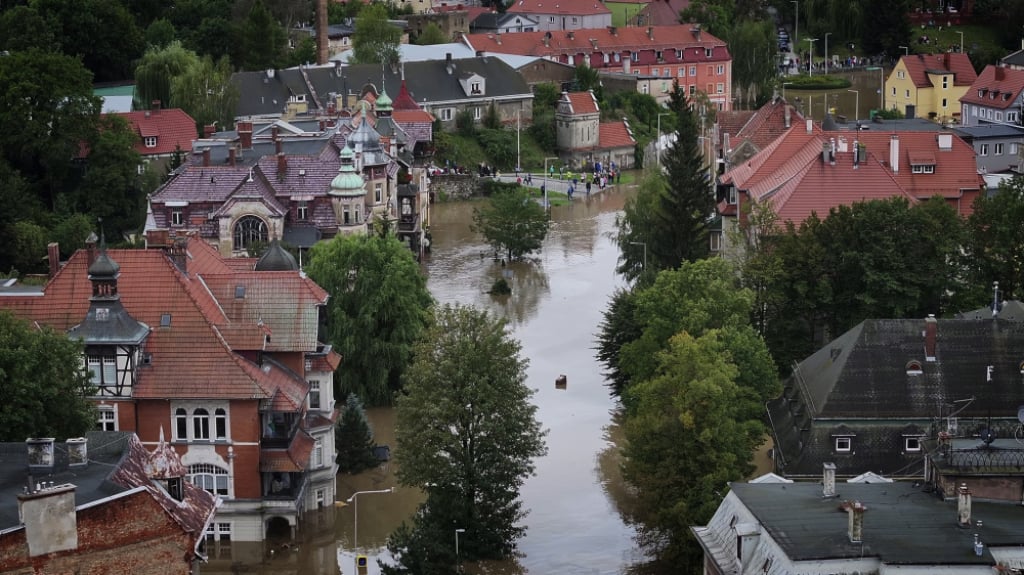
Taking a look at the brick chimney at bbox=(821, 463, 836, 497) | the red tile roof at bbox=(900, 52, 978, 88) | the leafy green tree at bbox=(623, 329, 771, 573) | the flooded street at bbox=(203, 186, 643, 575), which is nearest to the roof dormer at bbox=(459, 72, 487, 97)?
the red tile roof at bbox=(900, 52, 978, 88)

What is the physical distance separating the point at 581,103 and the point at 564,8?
3835 centimetres

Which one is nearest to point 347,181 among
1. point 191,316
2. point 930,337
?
point 191,316

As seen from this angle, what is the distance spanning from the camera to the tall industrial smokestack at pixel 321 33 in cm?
12875

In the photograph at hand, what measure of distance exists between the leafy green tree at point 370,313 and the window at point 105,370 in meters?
13.4

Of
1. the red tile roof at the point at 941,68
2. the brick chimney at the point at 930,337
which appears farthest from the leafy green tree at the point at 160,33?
the brick chimney at the point at 930,337

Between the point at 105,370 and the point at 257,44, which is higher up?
the point at 257,44

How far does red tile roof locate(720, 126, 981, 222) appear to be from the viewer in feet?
235

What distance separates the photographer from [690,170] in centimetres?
7625

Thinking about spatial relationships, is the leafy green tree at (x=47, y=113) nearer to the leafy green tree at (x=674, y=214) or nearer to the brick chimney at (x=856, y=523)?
the leafy green tree at (x=674, y=214)

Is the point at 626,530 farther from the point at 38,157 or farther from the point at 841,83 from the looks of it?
the point at 841,83

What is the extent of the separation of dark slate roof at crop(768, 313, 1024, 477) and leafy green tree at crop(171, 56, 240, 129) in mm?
59747

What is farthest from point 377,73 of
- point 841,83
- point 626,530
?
point 626,530

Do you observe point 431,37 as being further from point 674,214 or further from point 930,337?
point 930,337

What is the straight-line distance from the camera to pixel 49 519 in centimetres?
3528
